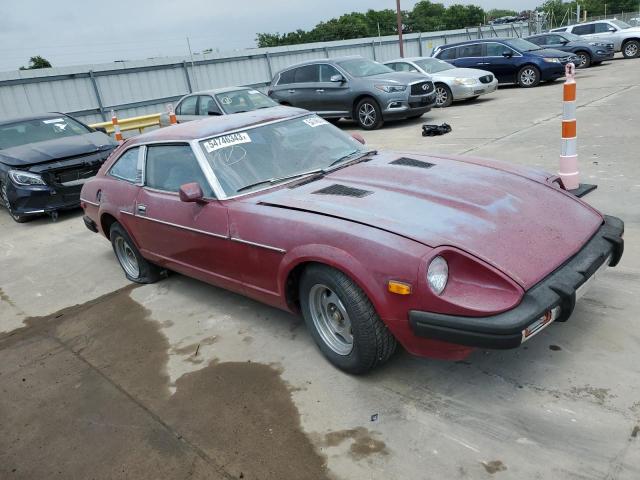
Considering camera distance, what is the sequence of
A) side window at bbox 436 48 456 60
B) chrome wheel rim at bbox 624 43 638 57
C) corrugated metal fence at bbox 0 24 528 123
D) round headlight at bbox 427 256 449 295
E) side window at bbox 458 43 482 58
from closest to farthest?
round headlight at bbox 427 256 449 295 < corrugated metal fence at bbox 0 24 528 123 < side window at bbox 458 43 482 58 < side window at bbox 436 48 456 60 < chrome wheel rim at bbox 624 43 638 57

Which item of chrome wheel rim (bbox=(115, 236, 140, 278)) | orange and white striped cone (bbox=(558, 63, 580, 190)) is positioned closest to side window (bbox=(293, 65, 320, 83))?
orange and white striped cone (bbox=(558, 63, 580, 190))

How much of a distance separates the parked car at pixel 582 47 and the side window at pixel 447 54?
4142mm

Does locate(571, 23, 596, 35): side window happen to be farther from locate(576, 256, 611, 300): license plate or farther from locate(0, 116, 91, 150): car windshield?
locate(576, 256, 611, 300): license plate

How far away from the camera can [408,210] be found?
2959mm

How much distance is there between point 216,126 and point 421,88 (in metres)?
8.82

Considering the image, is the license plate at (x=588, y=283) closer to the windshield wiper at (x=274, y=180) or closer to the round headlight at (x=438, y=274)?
the round headlight at (x=438, y=274)

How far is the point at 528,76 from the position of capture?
52.3ft

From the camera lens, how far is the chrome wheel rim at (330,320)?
3078 mm

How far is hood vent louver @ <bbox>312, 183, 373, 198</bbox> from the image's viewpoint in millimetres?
3289

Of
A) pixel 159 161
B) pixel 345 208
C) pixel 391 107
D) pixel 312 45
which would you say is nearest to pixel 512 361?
pixel 345 208

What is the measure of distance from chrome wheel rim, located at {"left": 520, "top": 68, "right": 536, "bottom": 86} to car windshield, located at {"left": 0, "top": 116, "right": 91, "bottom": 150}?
12.7 m

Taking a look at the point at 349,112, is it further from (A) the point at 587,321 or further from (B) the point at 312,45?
(B) the point at 312,45

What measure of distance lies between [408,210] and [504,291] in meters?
0.71

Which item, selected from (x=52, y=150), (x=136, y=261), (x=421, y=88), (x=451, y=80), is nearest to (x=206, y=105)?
(x=52, y=150)
